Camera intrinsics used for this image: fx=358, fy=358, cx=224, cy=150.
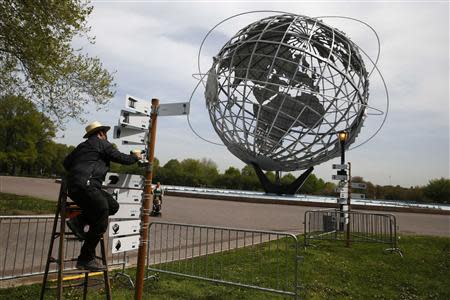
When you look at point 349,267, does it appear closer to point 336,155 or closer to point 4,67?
point 4,67

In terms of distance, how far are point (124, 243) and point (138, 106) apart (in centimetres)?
174

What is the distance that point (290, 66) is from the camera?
1085 inches

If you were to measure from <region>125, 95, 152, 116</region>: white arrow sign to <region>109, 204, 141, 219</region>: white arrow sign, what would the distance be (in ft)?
3.97

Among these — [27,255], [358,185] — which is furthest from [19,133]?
[358,185]

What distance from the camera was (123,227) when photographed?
4469 millimetres

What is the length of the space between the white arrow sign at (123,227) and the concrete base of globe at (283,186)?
27.9 metres

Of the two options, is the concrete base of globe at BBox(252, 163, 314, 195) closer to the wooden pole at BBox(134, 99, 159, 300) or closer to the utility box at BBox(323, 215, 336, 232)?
the utility box at BBox(323, 215, 336, 232)

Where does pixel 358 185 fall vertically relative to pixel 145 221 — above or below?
above

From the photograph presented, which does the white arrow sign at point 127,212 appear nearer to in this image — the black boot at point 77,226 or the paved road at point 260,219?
the black boot at point 77,226

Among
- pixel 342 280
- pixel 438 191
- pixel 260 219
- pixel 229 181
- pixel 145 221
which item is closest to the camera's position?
pixel 145 221

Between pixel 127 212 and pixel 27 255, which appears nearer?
pixel 127 212

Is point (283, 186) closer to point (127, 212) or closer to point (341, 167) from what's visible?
point (341, 167)

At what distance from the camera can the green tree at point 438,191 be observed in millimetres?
48341

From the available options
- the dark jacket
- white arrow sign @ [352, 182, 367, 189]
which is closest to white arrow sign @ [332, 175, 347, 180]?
white arrow sign @ [352, 182, 367, 189]
